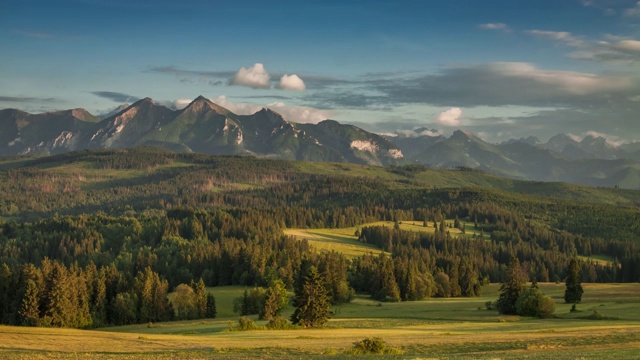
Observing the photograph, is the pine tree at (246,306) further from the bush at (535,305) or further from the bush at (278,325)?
the bush at (535,305)

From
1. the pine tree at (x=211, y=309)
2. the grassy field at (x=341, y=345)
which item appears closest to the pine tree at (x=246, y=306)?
the pine tree at (x=211, y=309)

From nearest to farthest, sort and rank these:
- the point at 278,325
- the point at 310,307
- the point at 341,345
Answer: the point at 341,345, the point at 278,325, the point at 310,307

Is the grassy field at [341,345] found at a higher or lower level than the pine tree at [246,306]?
higher

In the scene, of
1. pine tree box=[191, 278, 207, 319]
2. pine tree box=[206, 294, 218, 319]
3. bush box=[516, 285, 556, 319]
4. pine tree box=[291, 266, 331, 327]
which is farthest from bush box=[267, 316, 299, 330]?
pine tree box=[206, 294, 218, 319]

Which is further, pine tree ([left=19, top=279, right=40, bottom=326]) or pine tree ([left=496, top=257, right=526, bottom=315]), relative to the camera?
pine tree ([left=19, top=279, right=40, bottom=326])

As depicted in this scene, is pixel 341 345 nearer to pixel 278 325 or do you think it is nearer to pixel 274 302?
pixel 278 325

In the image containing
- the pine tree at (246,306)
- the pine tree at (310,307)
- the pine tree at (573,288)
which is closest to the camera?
the pine tree at (310,307)

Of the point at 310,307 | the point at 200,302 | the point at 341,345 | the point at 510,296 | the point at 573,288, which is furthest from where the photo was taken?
the point at 200,302

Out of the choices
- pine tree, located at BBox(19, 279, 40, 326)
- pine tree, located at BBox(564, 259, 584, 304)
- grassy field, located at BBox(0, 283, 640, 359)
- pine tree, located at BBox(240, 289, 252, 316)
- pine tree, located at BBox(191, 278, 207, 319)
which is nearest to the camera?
grassy field, located at BBox(0, 283, 640, 359)

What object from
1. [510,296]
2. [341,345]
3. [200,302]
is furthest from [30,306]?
[510,296]

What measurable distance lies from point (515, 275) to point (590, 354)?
79.1 meters

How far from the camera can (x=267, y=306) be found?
11944cm

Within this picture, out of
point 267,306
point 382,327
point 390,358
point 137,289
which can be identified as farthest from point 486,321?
point 137,289

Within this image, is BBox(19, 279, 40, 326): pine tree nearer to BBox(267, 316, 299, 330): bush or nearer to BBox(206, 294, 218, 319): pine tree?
BBox(206, 294, 218, 319): pine tree
